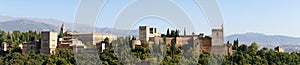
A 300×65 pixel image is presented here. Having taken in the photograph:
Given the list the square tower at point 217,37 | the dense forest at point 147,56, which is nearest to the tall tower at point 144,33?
the dense forest at point 147,56

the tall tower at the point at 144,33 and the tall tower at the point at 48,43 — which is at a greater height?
the tall tower at the point at 144,33

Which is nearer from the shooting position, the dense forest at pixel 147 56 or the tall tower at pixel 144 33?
the dense forest at pixel 147 56

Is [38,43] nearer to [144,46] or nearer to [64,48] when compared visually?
[64,48]

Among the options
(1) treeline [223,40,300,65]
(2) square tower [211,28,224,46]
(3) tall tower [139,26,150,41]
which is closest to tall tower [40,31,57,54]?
(3) tall tower [139,26,150,41]

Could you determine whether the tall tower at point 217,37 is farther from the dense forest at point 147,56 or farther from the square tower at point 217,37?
the dense forest at point 147,56

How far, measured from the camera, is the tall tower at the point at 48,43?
774 inches

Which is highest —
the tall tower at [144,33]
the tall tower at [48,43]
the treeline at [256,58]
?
the tall tower at [144,33]

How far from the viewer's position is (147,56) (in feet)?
47.7

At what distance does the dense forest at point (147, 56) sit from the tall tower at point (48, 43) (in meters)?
0.49

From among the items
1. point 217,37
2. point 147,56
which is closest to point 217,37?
point 217,37

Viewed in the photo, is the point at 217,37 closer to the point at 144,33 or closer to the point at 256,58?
the point at 256,58

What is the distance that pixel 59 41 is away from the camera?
20.4 m

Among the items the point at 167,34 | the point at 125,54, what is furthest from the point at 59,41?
the point at 125,54

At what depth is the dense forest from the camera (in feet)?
46.5
